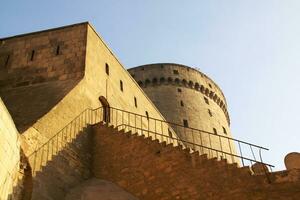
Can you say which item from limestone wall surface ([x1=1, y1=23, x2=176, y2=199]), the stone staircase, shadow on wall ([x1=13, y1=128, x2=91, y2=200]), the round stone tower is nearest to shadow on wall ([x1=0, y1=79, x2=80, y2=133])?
limestone wall surface ([x1=1, y1=23, x2=176, y2=199])

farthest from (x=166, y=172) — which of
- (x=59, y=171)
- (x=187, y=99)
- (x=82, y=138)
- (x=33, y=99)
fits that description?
(x=187, y=99)

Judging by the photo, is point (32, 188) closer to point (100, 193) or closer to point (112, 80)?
point (100, 193)

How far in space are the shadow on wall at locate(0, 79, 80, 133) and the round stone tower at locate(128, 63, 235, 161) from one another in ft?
43.7

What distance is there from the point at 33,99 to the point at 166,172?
17.1 ft

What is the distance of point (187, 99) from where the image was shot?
1110 inches

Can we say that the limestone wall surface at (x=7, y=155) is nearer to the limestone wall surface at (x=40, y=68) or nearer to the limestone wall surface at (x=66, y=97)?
the limestone wall surface at (x=66, y=97)

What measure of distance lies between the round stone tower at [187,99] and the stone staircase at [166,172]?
46.1 feet

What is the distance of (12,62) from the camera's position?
15164 millimetres

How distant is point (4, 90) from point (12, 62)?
163cm

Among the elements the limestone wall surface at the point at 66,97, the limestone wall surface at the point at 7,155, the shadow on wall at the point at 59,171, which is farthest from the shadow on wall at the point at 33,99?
the limestone wall surface at the point at 7,155

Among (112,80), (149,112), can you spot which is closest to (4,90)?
(112,80)

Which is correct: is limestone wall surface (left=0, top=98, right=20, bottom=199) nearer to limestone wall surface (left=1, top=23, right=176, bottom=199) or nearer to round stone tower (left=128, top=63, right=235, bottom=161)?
limestone wall surface (left=1, top=23, right=176, bottom=199)

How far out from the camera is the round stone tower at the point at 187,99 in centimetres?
2639

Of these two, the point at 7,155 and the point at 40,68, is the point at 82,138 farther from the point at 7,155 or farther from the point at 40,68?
the point at 40,68
